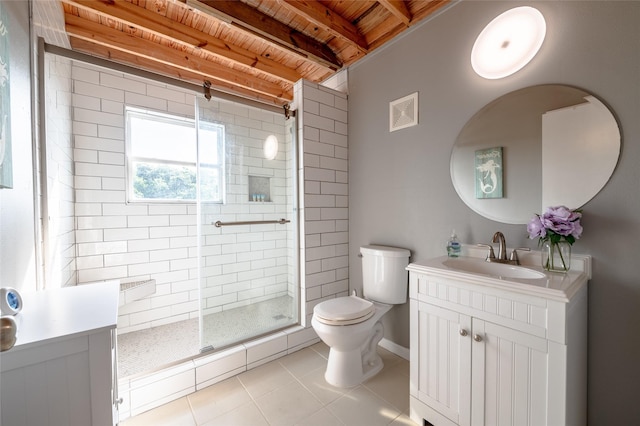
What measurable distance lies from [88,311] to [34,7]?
1.52 metres

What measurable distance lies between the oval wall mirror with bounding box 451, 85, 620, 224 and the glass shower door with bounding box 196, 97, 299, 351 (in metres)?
1.41

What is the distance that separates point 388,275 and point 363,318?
1.40ft

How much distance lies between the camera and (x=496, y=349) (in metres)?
1.10

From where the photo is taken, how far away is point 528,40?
1.37m

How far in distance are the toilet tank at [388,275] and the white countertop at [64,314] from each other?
64.2 inches

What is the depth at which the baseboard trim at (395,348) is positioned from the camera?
78.5 inches

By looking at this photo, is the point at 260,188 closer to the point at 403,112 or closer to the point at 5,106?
the point at 403,112

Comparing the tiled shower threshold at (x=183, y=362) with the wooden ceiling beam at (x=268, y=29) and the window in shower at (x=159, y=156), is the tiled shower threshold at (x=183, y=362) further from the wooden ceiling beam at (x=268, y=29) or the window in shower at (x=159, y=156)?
the wooden ceiling beam at (x=268, y=29)

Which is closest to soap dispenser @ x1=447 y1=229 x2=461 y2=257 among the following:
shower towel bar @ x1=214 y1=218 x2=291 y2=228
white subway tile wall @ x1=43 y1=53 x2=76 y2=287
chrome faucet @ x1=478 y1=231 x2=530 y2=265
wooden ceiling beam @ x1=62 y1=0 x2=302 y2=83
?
chrome faucet @ x1=478 y1=231 x2=530 y2=265

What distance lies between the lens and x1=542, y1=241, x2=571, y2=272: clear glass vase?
119cm

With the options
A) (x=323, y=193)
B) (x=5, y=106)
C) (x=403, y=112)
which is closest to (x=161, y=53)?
(x=5, y=106)

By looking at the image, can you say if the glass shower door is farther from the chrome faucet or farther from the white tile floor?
the chrome faucet

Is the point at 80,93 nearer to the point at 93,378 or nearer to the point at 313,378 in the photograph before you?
the point at 93,378

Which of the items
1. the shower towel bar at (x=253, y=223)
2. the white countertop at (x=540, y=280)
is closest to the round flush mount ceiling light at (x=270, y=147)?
the shower towel bar at (x=253, y=223)
